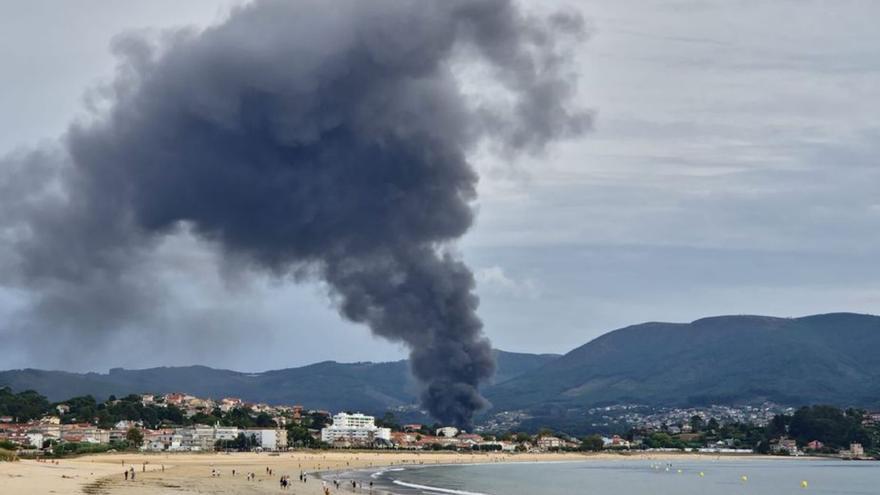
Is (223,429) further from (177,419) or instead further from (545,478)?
(545,478)

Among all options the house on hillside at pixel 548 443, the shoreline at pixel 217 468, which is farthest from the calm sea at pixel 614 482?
the house on hillside at pixel 548 443

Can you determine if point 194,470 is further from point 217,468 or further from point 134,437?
point 134,437

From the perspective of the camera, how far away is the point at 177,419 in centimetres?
16938

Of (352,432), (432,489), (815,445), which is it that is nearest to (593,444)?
(815,445)

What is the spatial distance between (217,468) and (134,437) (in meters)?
45.1

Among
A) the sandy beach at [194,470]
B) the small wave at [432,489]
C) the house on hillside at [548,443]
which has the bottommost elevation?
the small wave at [432,489]

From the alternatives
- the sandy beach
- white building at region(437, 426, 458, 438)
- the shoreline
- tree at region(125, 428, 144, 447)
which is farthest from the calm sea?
white building at region(437, 426, 458, 438)

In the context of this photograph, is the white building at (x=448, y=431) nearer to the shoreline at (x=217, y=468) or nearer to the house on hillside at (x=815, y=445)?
the shoreline at (x=217, y=468)

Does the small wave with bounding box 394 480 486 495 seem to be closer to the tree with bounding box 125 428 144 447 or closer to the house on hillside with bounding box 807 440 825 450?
the tree with bounding box 125 428 144 447

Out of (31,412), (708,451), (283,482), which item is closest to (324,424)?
(31,412)

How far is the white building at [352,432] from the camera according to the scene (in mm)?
165125

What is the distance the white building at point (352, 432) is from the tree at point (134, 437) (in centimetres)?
3342

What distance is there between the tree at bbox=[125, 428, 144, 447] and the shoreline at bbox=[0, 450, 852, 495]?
1193cm

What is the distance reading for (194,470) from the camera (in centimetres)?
8825
